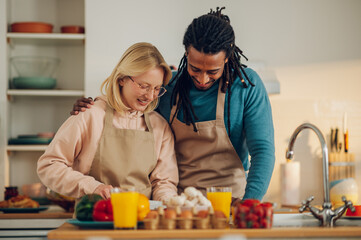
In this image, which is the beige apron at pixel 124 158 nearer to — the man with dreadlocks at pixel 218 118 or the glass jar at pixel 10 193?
the man with dreadlocks at pixel 218 118

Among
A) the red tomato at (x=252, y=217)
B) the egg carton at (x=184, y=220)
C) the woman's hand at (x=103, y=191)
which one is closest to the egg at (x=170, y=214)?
the egg carton at (x=184, y=220)

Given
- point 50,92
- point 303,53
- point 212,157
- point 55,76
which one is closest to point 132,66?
point 212,157

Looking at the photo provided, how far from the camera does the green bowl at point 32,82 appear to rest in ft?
13.0

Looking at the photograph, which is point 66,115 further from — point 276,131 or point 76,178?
point 76,178

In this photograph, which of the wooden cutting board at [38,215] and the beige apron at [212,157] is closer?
the beige apron at [212,157]

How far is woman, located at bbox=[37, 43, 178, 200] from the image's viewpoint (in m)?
2.17

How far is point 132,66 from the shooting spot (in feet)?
7.29

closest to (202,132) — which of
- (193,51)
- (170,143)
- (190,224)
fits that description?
(170,143)

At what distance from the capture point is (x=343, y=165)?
408 cm

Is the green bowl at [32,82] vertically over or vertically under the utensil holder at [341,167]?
over

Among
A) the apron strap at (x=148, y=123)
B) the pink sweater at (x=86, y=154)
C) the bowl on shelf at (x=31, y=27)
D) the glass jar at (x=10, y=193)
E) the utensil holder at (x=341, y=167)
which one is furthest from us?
the utensil holder at (x=341, y=167)

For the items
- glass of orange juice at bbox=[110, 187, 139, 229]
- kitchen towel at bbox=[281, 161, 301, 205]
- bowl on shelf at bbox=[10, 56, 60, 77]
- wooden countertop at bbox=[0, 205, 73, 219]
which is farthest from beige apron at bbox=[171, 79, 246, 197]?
bowl on shelf at bbox=[10, 56, 60, 77]

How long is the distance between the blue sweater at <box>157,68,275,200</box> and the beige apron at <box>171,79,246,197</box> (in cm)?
4

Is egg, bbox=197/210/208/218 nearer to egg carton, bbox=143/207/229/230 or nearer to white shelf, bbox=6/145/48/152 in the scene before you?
egg carton, bbox=143/207/229/230
